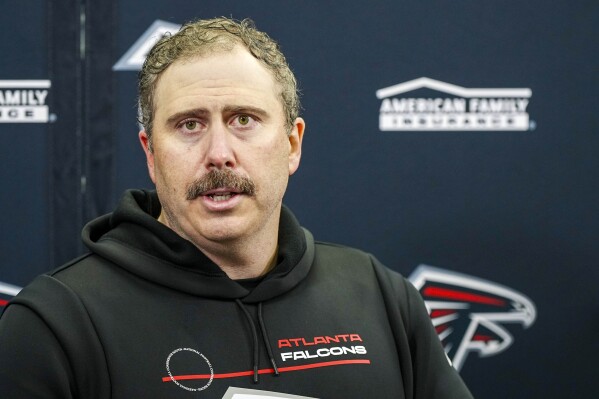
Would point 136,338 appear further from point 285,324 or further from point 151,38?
point 151,38

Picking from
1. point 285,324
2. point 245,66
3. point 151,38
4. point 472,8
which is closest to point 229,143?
point 245,66

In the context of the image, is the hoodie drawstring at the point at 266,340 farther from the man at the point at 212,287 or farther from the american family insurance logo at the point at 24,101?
the american family insurance logo at the point at 24,101

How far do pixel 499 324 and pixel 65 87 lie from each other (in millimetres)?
1123

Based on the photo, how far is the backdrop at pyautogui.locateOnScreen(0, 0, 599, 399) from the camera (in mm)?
1953

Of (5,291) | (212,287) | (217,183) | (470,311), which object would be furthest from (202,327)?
(470,311)

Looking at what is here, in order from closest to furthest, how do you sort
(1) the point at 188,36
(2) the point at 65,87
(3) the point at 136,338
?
(3) the point at 136,338, (1) the point at 188,36, (2) the point at 65,87

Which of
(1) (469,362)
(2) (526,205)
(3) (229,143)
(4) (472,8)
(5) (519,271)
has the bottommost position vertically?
(1) (469,362)

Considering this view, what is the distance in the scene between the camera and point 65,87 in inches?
76.4

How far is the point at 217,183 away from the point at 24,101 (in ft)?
2.90

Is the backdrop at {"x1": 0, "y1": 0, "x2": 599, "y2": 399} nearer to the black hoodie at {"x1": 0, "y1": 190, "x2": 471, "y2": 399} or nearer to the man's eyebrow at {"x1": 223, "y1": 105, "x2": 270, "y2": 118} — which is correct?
the black hoodie at {"x1": 0, "y1": 190, "x2": 471, "y2": 399}

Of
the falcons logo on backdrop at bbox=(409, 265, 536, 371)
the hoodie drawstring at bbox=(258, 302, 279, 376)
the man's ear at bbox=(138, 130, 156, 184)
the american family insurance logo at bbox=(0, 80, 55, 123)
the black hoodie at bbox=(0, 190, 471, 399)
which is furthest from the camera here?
the falcons logo on backdrop at bbox=(409, 265, 536, 371)

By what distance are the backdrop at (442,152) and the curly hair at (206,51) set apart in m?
0.64

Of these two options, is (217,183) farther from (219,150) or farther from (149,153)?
(149,153)

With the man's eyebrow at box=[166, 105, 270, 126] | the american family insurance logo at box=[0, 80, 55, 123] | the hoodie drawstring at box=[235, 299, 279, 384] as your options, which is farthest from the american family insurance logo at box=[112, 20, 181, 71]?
the hoodie drawstring at box=[235, 299, 279, 384]
